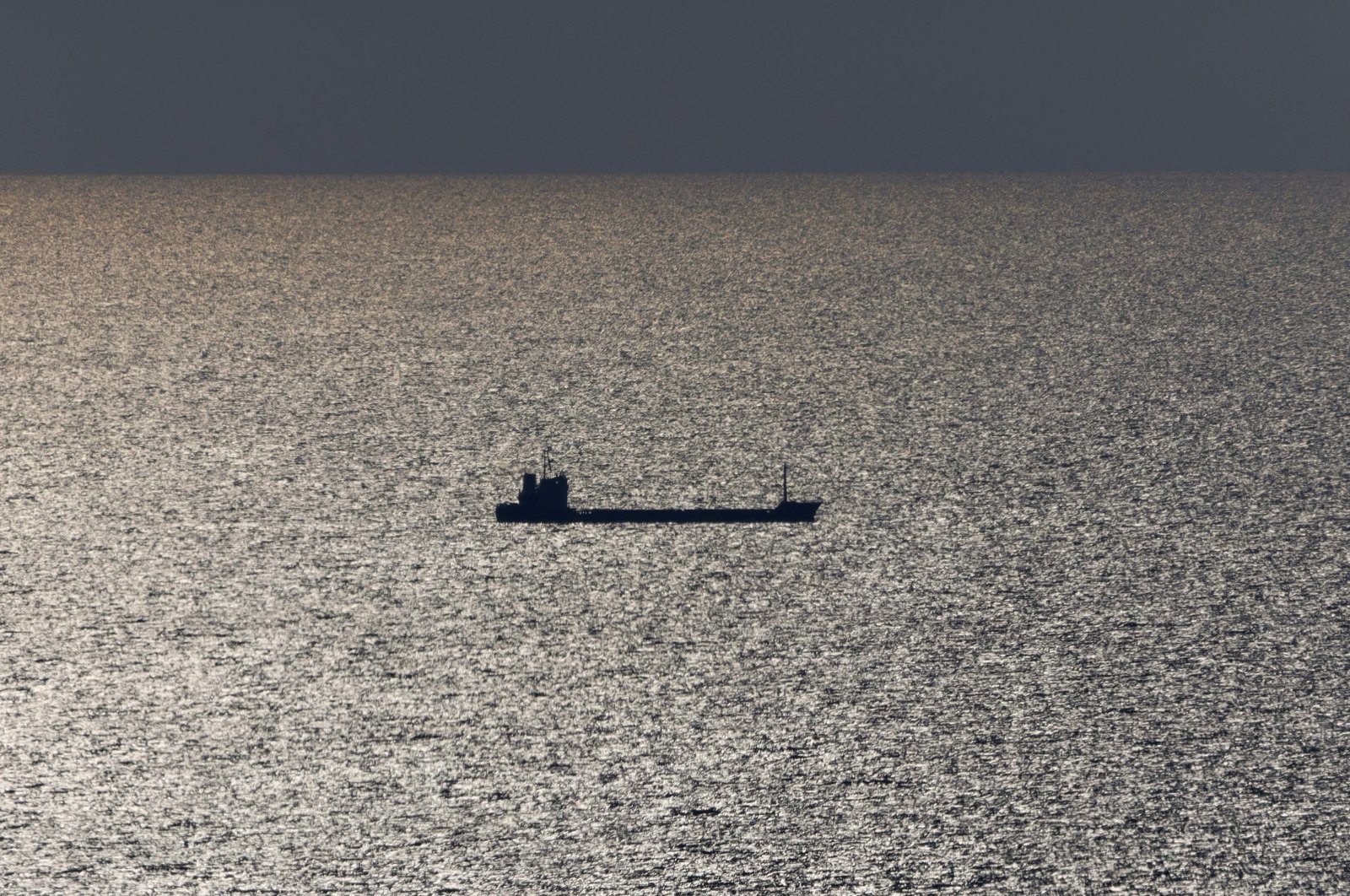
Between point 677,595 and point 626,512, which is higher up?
point 626,512

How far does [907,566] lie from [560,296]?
1.94 meters

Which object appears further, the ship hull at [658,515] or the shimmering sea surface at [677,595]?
the ship hull at [658,515]

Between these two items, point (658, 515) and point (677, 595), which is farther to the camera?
point (658, 515)

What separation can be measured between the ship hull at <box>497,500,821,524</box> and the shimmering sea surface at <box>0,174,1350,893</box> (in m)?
0.03

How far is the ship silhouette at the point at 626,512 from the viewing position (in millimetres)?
1923

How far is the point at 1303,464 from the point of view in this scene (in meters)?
2.16

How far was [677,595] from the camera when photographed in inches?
65.4

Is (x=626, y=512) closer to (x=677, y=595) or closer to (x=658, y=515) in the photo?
(x=658, y=515)

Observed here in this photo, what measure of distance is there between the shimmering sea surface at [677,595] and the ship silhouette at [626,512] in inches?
1.2

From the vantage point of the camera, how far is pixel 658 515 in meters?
1.94

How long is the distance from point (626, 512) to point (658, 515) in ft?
0.13

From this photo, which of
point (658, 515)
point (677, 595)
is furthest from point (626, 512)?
point (677, 595)

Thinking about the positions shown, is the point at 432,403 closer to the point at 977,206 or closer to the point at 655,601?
the point at 655,601

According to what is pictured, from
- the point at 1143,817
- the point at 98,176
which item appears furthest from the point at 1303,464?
the point at 98,176
